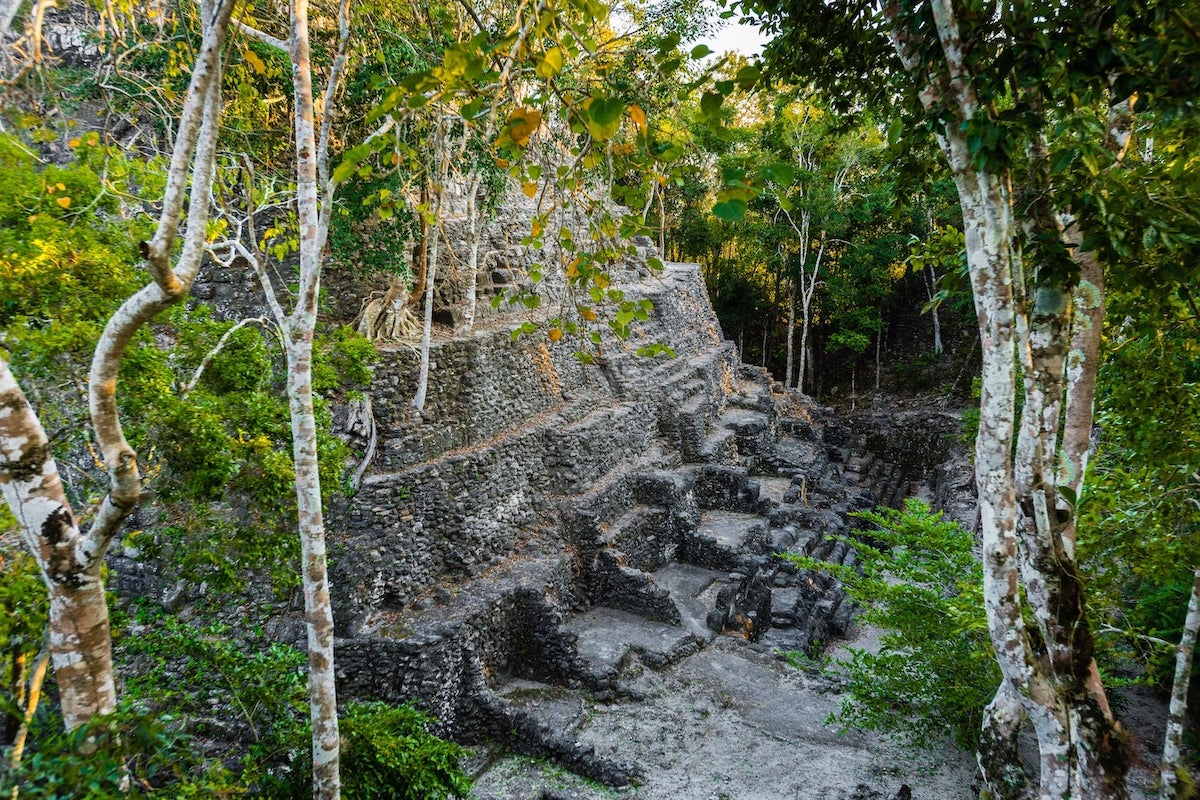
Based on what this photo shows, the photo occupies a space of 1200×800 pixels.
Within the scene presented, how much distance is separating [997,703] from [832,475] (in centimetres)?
1331

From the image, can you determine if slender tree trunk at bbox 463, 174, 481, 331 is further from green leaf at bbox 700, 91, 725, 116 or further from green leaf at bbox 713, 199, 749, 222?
green leaf at bbox 713, 199, 749, 222

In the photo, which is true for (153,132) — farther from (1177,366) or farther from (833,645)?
(833,645)

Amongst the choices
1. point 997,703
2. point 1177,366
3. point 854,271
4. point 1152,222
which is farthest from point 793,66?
point 854,271

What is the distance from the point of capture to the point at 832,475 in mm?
17938

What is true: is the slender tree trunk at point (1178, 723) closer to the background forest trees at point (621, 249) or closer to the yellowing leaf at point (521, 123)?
the background forest trees at point (621, 249)

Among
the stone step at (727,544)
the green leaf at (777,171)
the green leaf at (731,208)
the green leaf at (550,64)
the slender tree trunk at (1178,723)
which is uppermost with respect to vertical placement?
the green leaf at (550,64)

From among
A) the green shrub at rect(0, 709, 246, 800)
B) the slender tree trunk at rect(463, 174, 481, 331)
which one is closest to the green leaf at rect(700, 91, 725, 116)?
the green shrub at rect(0, 709, 246, 800)

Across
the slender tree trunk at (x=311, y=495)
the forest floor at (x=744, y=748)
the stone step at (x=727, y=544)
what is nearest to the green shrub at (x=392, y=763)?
the slender tree trunk at (x=311, y=495)

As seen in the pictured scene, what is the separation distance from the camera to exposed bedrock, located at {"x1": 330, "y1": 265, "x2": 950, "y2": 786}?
814cm

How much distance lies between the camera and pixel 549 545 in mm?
10609

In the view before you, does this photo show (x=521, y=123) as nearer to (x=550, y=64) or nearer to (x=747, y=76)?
(x=550, y=64)

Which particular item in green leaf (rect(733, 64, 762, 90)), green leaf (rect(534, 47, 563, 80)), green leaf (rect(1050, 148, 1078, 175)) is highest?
green leaf (rect(1050, 148, 1078, 175))

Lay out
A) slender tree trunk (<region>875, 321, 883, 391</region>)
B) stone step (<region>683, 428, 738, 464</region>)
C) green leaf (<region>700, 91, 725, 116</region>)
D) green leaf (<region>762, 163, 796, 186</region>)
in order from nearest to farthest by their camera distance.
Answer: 1. green leaf (<region>762, 163, 796, 186</region>)
2. green leaf (<region>700, 91, 725, 116</region>)
3. stone step (<region>683, 428, 738, 464</region>)
4. slender tree trunk (<region>875, 321, 883, 391</region>)

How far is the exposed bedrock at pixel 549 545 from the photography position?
26.7 ft
